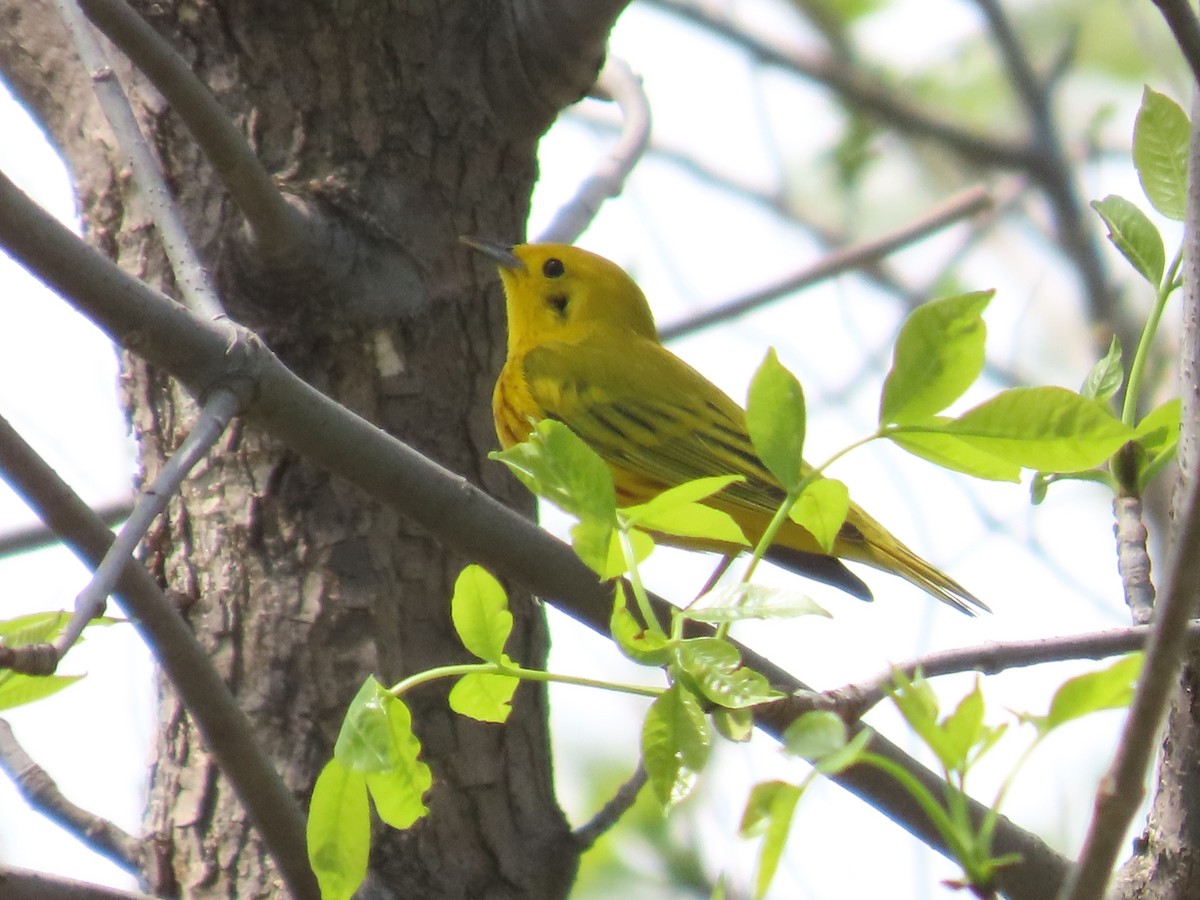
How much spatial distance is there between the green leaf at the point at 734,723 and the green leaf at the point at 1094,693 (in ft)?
1.13

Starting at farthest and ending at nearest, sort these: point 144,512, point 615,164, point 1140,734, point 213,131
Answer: point 615,164 → point 213,131 → point 144,512 → point 1140,734

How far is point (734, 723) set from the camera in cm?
144

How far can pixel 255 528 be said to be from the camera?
2.72 metres

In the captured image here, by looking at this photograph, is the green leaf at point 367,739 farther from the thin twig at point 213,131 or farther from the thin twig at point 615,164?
the thin twig at point 615,164

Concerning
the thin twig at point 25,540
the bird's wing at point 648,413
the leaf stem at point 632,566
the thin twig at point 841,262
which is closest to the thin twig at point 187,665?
the leaf stem at point 632,566

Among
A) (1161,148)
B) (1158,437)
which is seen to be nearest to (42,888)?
Result: (1158,437)

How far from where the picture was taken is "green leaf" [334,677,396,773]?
1.46 metres

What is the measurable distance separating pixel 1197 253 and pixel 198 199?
190cm

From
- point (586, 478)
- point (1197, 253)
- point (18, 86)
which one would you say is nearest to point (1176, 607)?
point (586, 478)

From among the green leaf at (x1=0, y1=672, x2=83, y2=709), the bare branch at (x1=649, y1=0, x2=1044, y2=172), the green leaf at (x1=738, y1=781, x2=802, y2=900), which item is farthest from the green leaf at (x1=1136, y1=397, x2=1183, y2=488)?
the bare branch at (x1=649, y1=0, x2=1044, y2=172)

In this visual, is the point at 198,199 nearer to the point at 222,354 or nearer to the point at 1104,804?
the point at 222,354

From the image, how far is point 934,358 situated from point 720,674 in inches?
14.5

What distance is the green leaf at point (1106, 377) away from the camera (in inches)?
74.8

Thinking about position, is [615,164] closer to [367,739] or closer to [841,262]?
[841,262]
